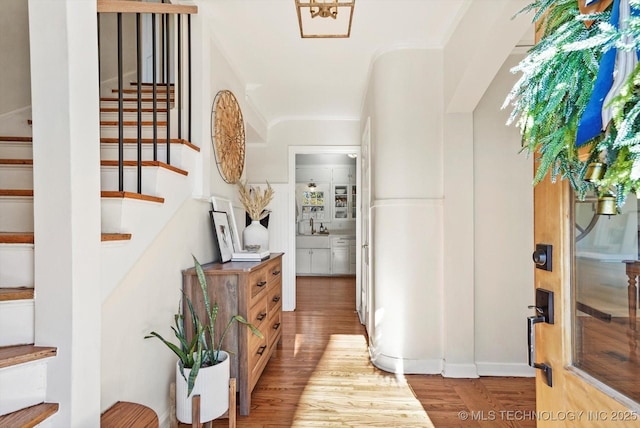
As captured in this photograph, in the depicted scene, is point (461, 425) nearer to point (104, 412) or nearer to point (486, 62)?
point (104, 412)

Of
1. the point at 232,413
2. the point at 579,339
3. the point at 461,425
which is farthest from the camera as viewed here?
the point at 461,425

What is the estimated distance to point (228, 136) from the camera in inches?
112

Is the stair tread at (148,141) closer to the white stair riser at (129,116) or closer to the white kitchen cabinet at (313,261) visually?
the white stair riser at (129,116)

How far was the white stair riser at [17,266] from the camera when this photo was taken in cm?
119

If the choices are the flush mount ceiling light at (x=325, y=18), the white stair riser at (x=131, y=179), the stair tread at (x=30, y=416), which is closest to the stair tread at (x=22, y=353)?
the stair tread at (x=30, y=416)

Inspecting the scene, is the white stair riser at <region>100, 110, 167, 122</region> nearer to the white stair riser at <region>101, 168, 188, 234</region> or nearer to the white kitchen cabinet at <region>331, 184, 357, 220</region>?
the white stair riser at <region>101, 168, 188, 234</region>

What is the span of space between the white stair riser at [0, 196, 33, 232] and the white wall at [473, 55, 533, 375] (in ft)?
8.98

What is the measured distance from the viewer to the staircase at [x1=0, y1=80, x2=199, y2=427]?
1051 mm

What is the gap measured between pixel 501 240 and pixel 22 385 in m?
2.83

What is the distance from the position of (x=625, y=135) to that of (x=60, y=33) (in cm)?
148

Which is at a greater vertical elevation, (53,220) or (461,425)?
(53,220)

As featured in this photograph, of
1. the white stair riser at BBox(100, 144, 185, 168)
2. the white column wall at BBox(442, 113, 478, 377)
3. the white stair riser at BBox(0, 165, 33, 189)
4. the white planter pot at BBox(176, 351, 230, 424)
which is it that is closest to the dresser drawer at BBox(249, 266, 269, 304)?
the white planter pot at BBox(176, 351, 230, 424)

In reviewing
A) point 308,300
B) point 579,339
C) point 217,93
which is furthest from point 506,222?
point 308,300

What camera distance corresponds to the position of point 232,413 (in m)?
1.69
